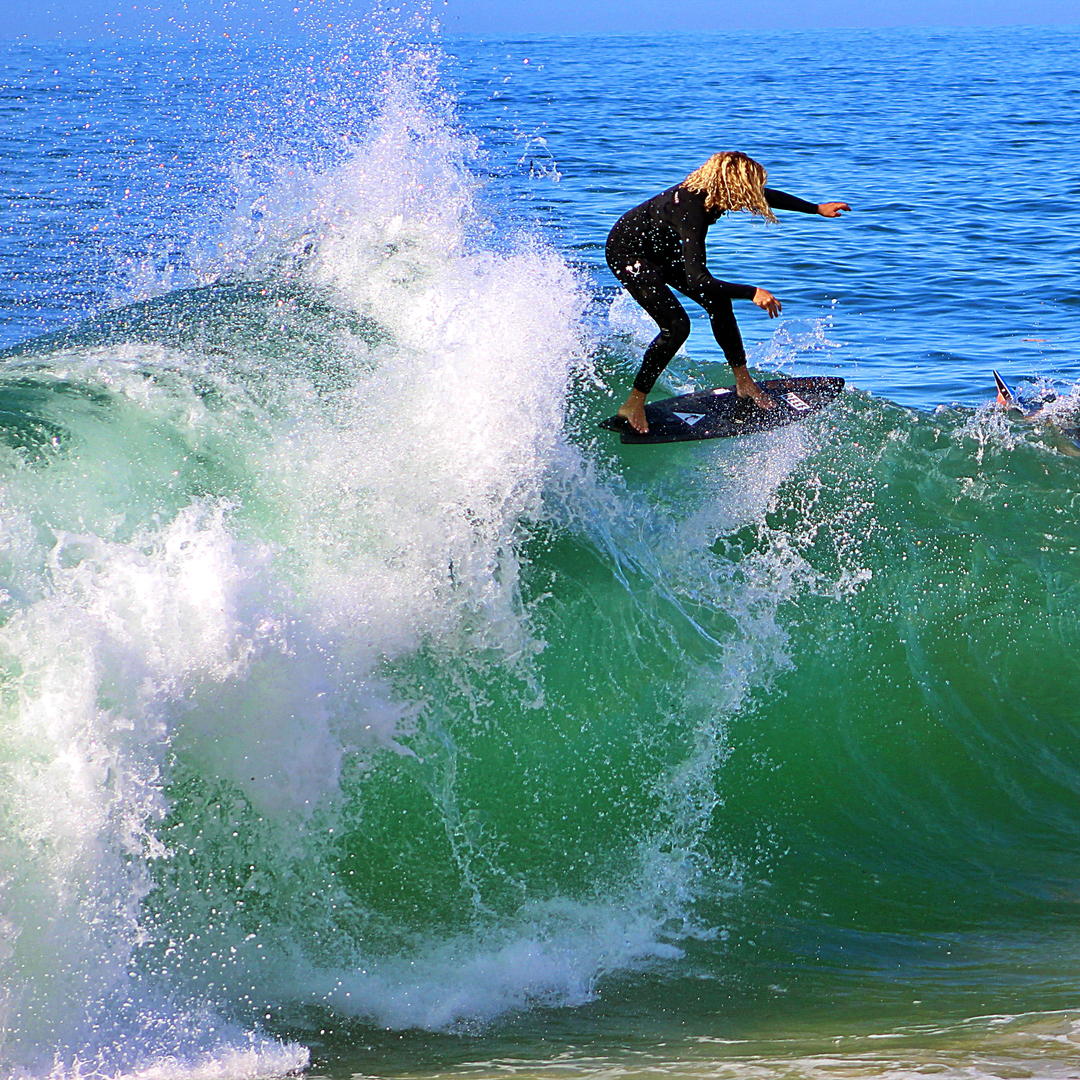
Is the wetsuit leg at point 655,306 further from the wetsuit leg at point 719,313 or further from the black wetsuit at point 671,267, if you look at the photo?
the wetsuit leg at point 719,313

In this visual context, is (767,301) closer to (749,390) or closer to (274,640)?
(749,390)

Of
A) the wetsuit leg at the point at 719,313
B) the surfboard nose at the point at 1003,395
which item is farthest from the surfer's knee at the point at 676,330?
the surfboard nose at the point at 1003,395

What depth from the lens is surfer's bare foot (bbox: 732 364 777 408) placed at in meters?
6.80

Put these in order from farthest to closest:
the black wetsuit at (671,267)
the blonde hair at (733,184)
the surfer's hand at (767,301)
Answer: the black wetsuit at (671,267)
the blonde hair at (733,184)
the surfer's hand at (767,301)

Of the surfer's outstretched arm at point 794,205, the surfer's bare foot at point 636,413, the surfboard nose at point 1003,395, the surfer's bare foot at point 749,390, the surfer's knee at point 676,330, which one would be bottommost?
the surfer's bare foot at point 636,413

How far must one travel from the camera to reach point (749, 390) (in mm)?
6895

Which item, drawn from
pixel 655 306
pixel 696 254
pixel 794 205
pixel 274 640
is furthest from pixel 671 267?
pixel 274 640

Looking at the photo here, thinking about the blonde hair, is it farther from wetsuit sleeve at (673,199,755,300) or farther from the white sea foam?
the white sea foam

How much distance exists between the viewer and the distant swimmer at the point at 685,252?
6.09 metres

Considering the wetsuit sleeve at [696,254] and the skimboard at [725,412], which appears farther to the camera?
the skimboard at [725,412]

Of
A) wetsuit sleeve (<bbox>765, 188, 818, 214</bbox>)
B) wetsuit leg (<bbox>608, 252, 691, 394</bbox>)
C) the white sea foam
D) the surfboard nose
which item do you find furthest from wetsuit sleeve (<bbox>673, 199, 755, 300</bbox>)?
the surfboard nose

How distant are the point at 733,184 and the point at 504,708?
2988 mm

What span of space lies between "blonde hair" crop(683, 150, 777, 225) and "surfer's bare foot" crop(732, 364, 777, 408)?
97cm

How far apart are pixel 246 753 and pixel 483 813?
1057mm
